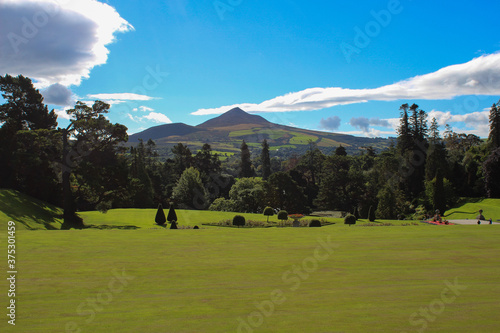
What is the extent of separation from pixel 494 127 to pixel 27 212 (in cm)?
6610

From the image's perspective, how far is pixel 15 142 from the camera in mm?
33812

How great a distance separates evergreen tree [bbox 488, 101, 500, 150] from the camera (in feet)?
184

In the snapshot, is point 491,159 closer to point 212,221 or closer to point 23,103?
point 212,221

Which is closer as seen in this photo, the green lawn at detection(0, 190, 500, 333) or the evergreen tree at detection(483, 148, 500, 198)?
the green lawn at detection(0, 190, 500, 333)

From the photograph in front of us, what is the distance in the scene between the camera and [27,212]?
93.5 feet

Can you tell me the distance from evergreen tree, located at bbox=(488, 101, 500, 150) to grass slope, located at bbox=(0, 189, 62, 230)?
62.1m

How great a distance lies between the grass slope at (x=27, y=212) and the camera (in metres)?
25.7

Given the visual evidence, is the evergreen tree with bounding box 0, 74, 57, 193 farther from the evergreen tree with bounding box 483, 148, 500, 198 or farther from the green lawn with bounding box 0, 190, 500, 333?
the evergreen tree with bounding box 483, 148, 500, 198

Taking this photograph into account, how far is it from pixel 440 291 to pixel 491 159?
4831cm

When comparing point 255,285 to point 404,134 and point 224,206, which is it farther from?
point 404,134

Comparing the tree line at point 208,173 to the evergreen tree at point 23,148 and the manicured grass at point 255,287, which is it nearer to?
the evergreen tree at point 23,148

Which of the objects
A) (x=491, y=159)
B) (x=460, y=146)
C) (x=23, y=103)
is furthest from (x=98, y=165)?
(x=460, y=146)

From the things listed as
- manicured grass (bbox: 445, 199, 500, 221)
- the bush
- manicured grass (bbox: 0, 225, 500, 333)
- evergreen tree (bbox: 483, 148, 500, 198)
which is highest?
evergreen tree (bbox: 483, 148, 500, 198)

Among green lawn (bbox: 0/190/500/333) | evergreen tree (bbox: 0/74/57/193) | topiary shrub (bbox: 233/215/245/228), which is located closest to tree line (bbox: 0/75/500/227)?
evergreen tree (bbox: 0/74/57/193)
